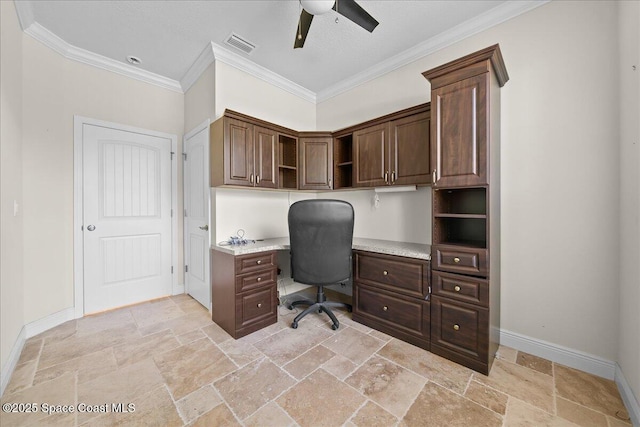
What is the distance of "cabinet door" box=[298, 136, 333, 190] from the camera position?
126 inches

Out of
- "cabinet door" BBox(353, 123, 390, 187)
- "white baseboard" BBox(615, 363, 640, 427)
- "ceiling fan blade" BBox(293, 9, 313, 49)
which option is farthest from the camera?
"cabinet door" BBox(353, 123, 390, 187)

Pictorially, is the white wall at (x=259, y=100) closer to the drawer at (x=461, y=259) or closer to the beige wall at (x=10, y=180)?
the beige wall at (x=10, y=180)

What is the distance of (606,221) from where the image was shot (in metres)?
1.71

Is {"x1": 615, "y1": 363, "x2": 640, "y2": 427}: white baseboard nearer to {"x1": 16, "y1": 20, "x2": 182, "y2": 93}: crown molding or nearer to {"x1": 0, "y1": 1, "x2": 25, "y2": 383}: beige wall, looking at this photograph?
{"x1": 0, "y1": 1, "x2": 25, "y2": 383}: beige wall

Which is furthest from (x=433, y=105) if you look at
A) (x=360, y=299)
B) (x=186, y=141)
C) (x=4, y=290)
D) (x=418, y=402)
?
(x=4, y=290)

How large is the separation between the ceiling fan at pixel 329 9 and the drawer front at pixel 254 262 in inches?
75.4

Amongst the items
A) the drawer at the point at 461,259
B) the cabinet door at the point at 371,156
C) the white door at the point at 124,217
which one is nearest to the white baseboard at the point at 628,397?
the drawer at the point at 461,259

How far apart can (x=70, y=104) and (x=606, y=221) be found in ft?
16.5

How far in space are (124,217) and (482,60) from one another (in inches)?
157

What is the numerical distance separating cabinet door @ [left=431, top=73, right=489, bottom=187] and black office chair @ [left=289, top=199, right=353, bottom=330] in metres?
0.88

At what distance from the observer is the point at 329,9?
168 cm

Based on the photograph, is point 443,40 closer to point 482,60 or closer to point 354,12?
point 482,60

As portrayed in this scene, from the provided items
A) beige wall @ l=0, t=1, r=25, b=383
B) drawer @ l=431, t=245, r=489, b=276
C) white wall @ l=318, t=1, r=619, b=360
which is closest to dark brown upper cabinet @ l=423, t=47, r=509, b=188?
white wall @ l=318, t=1, r=619, b=360

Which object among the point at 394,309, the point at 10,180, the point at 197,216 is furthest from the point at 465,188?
the point at 10,180
